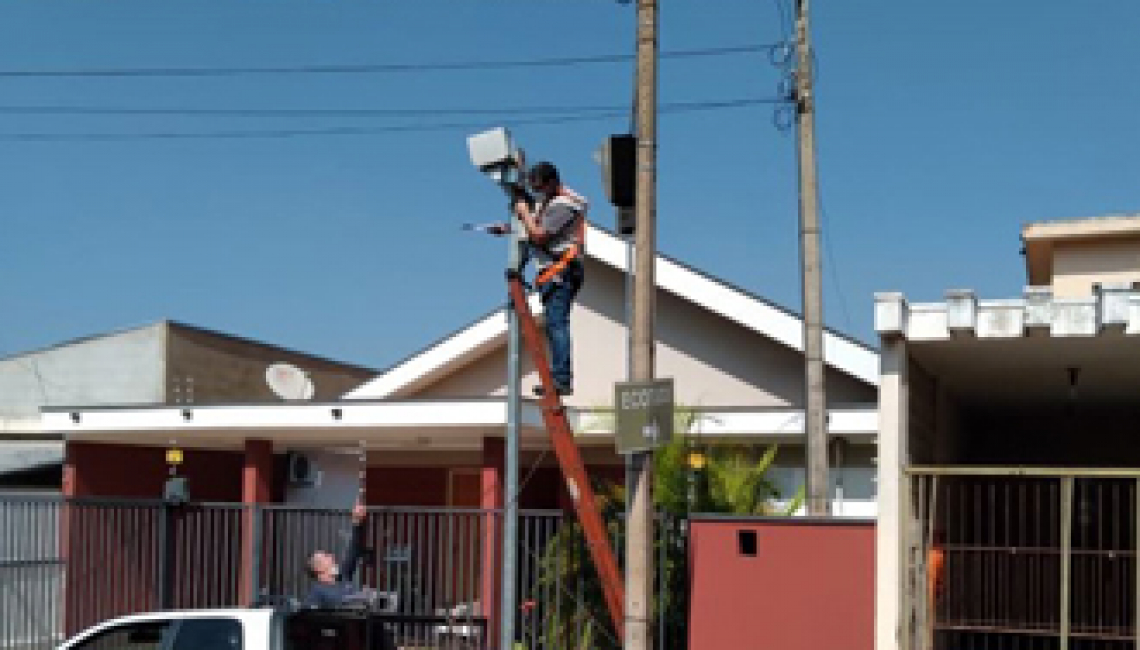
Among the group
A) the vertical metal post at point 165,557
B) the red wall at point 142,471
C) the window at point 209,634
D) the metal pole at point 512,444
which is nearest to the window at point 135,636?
the window at point 209,634

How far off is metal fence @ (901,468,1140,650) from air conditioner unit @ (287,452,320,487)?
11466mm

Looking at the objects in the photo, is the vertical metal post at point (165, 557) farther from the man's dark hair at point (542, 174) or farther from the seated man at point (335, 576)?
the man's dark hair at point (542, 174)

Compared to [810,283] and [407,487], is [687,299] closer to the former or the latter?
[810,283]

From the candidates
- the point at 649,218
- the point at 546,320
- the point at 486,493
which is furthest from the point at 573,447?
the point at 486,493

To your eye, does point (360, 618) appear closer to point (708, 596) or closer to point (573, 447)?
point (573, 447)

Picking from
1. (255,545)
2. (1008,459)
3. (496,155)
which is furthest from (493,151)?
(1008,459)

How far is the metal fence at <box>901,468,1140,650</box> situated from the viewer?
10.5 m

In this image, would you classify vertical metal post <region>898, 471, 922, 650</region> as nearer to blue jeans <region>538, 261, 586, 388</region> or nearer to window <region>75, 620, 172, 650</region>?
blue jeans <region>538, 261, 586, 388</region>

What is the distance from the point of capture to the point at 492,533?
15.1 meters

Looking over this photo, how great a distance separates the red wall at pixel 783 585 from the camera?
11.1 metres

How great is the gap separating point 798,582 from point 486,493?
6.95 meters

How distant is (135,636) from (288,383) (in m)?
9.13

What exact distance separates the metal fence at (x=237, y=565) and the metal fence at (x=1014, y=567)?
9.62 ft

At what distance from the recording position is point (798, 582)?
37.0 ft
